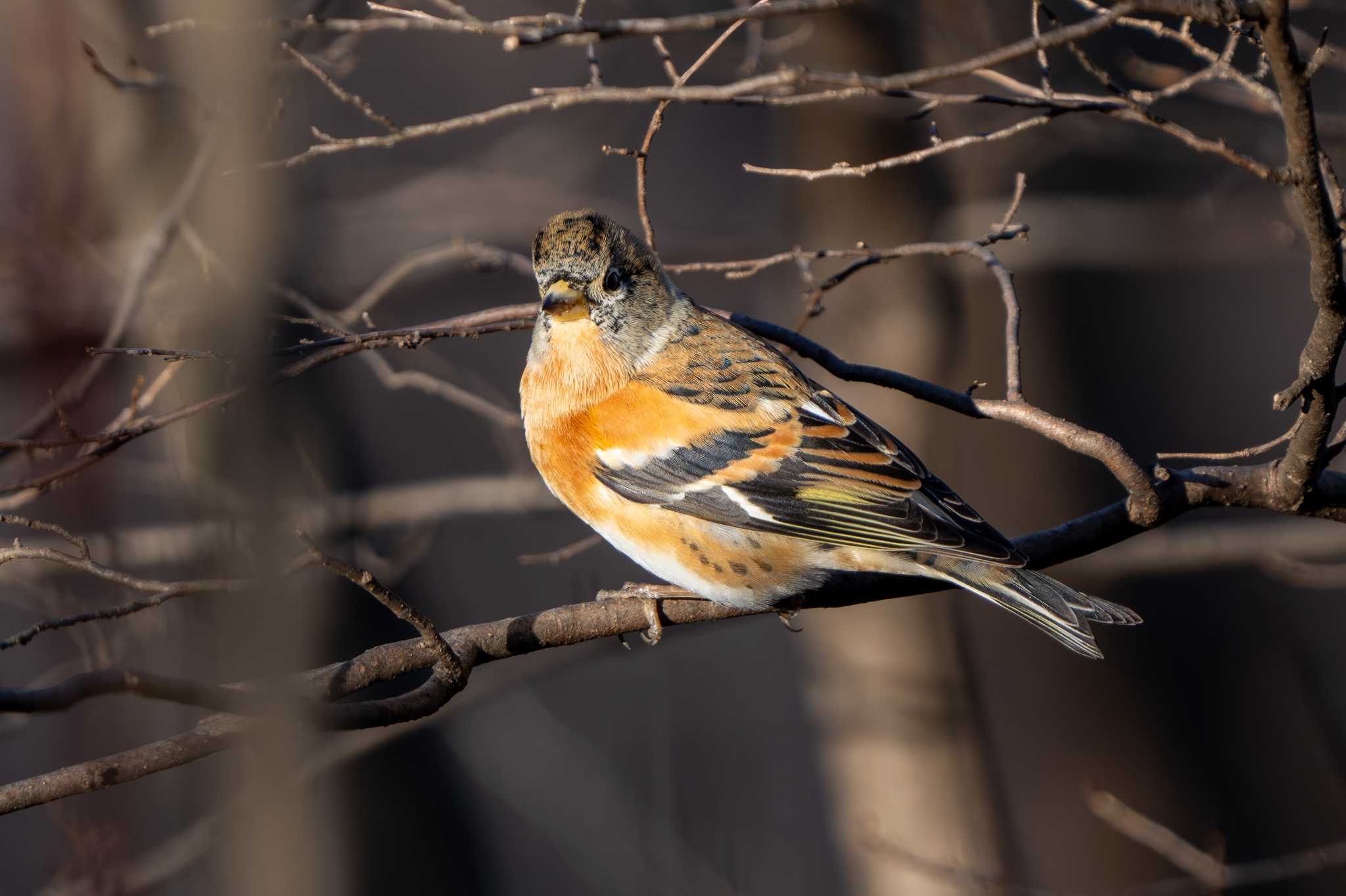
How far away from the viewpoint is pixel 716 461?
162 inches

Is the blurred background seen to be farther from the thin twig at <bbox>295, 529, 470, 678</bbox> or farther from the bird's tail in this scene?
the bird's tail

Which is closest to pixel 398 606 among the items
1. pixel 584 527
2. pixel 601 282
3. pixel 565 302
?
pixel 565 302

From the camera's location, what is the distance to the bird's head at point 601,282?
4121mm

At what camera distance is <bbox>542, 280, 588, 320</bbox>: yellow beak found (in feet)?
13.1

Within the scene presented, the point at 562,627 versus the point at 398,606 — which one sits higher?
the point at 398,606

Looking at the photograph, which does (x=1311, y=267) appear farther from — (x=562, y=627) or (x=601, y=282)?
(x=601, y=282)

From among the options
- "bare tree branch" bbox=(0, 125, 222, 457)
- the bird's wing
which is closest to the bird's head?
the bird's wing

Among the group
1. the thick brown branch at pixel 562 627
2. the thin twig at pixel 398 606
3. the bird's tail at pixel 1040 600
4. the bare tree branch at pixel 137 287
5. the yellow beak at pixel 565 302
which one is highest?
the bare tree branch at pixel 137 287

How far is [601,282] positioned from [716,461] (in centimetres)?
80

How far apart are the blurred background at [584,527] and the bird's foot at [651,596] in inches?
26.7

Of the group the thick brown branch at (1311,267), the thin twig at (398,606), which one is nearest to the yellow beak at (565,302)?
the thin twig at (398,606)

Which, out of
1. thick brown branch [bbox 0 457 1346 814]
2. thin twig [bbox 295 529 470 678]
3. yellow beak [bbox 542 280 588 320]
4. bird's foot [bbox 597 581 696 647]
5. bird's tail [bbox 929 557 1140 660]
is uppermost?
yellow beak [bbox 542 280 588 320]

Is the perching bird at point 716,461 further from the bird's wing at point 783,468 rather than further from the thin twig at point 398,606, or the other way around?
the thin twig at point 398,606

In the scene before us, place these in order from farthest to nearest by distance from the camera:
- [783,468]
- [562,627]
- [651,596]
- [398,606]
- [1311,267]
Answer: [783,468] → [651,596] → [562,627] → [398,606] → [1311,267]
